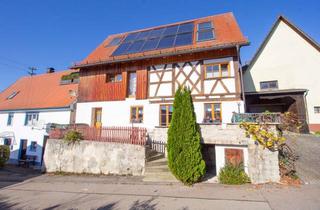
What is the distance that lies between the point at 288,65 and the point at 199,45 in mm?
8721

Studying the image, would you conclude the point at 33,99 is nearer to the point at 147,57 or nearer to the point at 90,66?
the point at 90,66

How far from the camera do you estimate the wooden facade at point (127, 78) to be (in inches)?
424

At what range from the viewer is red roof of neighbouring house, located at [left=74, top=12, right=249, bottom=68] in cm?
1072

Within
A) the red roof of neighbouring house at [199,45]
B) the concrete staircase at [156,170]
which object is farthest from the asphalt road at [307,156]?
the red roof of neighbouring house at [199,45]

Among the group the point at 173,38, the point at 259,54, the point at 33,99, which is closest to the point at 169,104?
the point at 173,38

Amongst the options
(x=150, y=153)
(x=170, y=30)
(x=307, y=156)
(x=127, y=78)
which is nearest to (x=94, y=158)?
(x=150, y=153)

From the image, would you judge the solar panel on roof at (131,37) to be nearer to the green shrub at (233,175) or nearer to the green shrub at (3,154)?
the green shrub at (3,154)

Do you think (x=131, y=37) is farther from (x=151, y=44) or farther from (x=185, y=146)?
(x=185, y=146)

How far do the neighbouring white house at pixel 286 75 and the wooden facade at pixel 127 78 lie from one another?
16.6 ft

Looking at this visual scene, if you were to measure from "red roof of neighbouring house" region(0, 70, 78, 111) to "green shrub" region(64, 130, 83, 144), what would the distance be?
17.3ft

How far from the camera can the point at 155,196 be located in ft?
18.9

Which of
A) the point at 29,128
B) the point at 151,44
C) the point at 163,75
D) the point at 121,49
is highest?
the point at 151,44

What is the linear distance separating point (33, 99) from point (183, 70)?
15.8 meters

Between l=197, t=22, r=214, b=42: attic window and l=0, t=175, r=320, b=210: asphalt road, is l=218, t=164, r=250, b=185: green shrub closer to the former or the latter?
l=0, t=175, r=320, b=210: asphalt road
